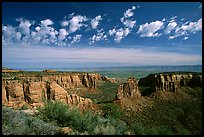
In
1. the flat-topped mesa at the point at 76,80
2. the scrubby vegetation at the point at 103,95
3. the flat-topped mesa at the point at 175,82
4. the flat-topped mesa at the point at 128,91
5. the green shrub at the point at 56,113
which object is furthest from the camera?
the flat-topped mesa at the point at 76,80

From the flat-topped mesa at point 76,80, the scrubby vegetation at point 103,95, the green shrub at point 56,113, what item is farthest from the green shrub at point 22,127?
the flat-topped mesa at point 76,80

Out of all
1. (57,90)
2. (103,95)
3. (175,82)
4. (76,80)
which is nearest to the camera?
(57,90)

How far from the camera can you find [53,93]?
3481cm

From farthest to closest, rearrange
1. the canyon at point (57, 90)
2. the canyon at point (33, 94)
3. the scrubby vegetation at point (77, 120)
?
1. the canyon at point (57, 90)
2. the canyon at point (33, 94)
3. the scrubby vegetation at point (77, 120)

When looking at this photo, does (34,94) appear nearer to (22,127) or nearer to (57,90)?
(57,90)

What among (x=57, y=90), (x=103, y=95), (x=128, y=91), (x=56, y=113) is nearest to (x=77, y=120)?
(x=56, y=113)

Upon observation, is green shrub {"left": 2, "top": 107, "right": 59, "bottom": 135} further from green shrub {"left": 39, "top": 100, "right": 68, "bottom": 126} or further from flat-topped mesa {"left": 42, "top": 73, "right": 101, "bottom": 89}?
flat-topped mesa {"left": 42, "top": 73, "right": 101, "bottom": 89}

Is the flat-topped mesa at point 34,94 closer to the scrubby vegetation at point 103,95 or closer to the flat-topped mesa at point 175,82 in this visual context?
the scrubby vegetation at point 103,95

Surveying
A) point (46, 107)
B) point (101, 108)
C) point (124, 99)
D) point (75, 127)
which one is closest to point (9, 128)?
point (75, 127)

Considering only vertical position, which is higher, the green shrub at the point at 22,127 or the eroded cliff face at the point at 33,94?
the green shrub at the point at 22,127

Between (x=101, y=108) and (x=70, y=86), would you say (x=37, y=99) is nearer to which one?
(x=101, y=108)

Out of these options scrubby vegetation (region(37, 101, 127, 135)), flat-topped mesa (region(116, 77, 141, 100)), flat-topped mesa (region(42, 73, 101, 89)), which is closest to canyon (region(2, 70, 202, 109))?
flat-topped mesa (region(116, 77, 141, 100))

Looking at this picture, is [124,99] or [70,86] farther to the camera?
[70,86]

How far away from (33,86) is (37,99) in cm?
182
